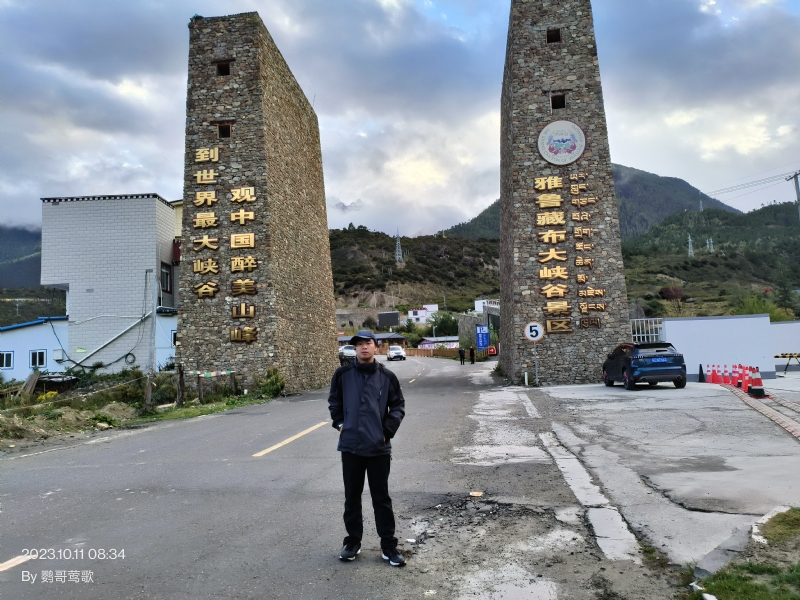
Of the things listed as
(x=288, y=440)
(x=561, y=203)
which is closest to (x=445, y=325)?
(x=561, y=203)

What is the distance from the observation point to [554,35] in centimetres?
2434

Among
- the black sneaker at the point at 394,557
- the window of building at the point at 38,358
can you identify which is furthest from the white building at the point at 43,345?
the black sneaker at the point at 394,557

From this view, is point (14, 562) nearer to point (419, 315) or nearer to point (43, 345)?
point (43, 345)

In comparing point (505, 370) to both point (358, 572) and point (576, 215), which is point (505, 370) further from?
point (358, 572)

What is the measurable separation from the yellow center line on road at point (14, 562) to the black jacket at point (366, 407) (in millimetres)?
2358

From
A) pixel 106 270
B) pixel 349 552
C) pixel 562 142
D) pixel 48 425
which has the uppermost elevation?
pixel 562 142

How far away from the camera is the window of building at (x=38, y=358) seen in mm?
28406

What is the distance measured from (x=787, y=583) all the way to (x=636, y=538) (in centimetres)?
121

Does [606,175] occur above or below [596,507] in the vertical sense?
above

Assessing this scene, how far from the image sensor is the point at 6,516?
17.6 feet

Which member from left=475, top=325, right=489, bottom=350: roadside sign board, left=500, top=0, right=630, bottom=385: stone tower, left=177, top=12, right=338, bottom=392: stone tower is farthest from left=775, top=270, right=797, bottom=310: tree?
left=177, top=12, right=338, bottom=392: stone tower

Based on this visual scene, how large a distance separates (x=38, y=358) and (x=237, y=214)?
554 inches

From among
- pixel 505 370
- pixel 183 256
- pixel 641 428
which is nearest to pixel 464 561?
pixel 641 428

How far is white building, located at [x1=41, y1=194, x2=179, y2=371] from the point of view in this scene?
2808 centimetres
